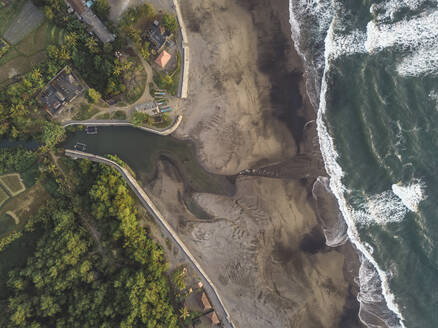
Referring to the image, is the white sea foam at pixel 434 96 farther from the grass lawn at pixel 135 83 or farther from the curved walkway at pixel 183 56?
the grass lawn at pixel 135 83

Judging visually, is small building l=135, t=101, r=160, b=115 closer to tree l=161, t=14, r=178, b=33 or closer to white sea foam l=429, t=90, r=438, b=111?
tree l=161, t=14, r=178, b=33

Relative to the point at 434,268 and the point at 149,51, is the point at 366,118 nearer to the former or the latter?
the point at 434,268

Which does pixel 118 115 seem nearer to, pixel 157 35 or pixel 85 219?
pixel 157 35

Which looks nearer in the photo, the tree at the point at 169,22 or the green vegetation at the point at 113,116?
the tree at the point at 169,22

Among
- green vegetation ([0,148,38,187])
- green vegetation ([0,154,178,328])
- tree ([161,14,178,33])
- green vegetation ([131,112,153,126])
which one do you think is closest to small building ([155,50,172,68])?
tree ([161,14,178,33])

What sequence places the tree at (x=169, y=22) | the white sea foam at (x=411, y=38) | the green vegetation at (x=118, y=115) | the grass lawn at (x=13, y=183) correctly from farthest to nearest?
the white sea foam at (x=411, y=38) → the green vegetation at (x=118, y=115) → the grass lawn at (x=13, y=183) → the tree at (x=169, y=22)

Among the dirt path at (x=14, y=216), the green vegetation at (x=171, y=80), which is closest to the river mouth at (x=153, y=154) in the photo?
the green vegetation at (x=171, y=80)
